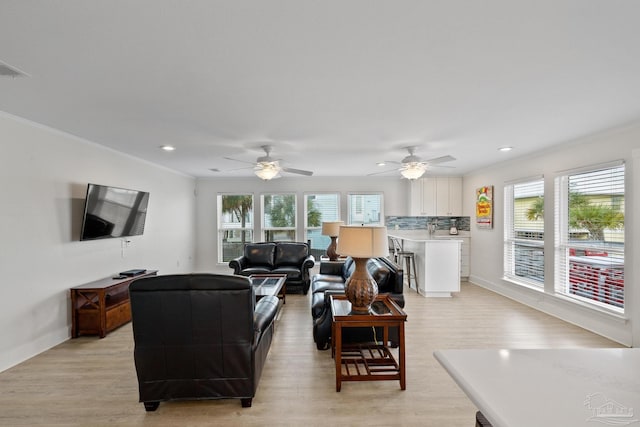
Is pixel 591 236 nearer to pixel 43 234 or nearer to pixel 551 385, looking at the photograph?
pixel 551 385

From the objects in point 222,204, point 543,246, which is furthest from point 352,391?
point 222,204

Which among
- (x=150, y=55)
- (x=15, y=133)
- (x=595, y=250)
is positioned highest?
(x=150, y=55)

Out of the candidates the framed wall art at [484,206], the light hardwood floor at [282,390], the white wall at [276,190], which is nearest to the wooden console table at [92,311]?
the light hardwood floor at [282,390]

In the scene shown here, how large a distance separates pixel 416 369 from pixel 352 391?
717mm

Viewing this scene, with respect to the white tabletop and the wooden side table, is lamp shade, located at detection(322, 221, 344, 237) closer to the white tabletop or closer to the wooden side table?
the wooden side table

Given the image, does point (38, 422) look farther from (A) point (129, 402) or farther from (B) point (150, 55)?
(B) point (150, 55)

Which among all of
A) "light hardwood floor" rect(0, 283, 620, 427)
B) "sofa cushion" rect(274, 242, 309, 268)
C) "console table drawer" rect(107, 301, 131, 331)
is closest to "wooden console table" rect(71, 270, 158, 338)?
"console table drawer" rect(107, 301, 131, 331)

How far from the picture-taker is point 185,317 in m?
2.08

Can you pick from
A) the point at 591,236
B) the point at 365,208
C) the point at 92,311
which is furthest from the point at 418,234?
the point at 92,311

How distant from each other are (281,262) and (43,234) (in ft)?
12.0

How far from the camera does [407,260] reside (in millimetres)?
6055

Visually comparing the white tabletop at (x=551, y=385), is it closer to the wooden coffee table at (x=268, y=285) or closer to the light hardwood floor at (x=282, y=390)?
the light hardwood floor at (x=282, y=390)

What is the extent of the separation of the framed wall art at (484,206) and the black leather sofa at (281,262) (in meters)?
3.58

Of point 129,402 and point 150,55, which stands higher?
point 150,55
